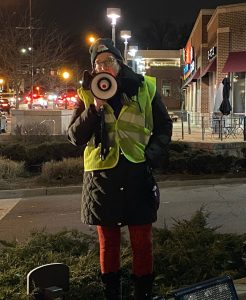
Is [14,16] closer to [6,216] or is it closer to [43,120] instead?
[43,120]

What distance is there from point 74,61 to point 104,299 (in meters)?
58.8

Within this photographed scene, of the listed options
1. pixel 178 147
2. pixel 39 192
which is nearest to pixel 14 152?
pixel 39 192

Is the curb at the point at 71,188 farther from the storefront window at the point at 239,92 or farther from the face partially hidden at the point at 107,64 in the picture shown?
the storefront window at the point at 239,92

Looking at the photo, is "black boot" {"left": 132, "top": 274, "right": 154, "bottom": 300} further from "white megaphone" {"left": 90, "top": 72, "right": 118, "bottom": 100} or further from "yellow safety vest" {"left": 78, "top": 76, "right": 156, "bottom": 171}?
"white megaphone" {"left": 90, "top": 72, "right": 118, "bottom": 100}

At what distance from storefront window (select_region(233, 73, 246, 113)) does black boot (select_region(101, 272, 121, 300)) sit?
20.7m

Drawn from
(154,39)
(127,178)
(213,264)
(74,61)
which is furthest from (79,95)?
(154,39)

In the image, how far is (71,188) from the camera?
11.7 metres

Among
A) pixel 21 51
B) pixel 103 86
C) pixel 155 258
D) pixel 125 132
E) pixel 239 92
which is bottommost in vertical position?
pixel 155 258

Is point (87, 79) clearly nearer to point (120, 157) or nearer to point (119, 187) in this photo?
point (120, 157)

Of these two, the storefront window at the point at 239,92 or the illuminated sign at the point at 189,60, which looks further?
the illuminated sign at the point at 189,60

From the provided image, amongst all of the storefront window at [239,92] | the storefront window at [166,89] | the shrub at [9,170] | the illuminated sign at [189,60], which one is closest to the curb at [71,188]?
the shrub at [9,170]

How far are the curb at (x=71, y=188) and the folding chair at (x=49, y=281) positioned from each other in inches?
311

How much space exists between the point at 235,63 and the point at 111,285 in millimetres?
20256

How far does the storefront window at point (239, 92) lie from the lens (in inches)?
928
